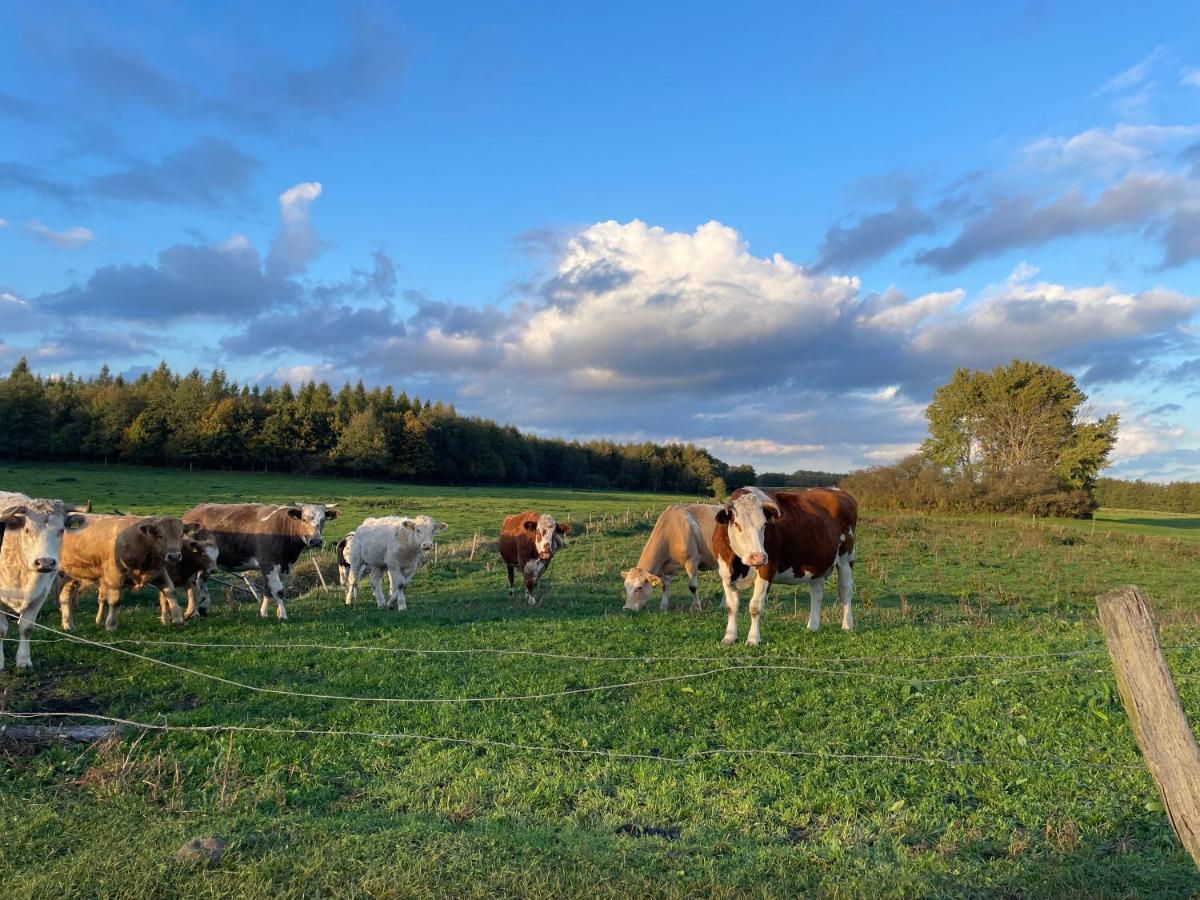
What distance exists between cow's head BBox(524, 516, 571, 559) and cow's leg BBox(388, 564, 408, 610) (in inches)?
121

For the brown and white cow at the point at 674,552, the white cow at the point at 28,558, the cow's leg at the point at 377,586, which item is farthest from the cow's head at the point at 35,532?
the brown and white cow at the point at 674,552

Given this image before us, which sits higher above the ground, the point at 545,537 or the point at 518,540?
the point at 545,537

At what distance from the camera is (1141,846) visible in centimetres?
499

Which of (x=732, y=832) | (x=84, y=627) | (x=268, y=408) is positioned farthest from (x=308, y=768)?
(x=268, y=408)

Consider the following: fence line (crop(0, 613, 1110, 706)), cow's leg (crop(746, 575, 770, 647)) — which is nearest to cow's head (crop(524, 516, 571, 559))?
cow's leg (crop(746, 575, 770, 647))

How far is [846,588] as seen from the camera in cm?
1283

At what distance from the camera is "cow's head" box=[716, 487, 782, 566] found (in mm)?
10945

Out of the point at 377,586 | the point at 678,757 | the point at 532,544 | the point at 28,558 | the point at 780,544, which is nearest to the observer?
the point at 678,757

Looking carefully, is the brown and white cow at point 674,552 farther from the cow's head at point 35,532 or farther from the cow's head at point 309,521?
the cow's head at point 35,532

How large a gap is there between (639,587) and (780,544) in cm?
478

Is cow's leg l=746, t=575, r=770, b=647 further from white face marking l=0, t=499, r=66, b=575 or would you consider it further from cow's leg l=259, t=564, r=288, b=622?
white face marking l=0, t=499, r=66, b=575

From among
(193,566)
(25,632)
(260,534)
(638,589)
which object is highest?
(260,534)

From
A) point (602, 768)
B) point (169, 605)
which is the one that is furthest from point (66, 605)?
point (602, 768)

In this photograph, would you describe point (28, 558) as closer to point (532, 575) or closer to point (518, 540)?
point (532, 575)
